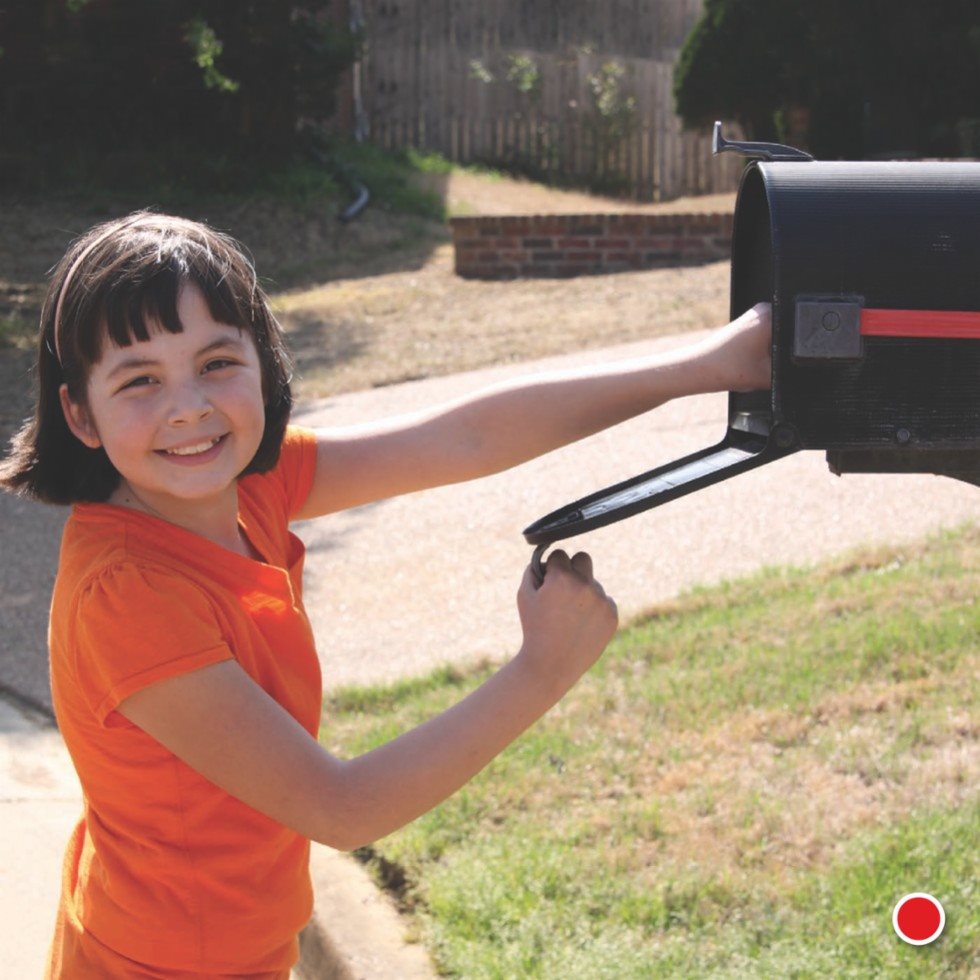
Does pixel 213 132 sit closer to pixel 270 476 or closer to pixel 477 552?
pixel 477 552

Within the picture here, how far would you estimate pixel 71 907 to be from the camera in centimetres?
185

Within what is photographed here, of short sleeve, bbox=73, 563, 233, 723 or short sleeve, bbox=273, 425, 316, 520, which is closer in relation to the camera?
short sleeve, bbox=73, 563, 233, 723

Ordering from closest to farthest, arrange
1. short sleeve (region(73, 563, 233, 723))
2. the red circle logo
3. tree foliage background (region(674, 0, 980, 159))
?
short sleeve (region(73, 563, 233, 723)) < the red circle logo < tree foliage background (region(674, 0, 980, 159))

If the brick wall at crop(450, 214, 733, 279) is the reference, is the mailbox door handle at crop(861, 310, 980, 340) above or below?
above

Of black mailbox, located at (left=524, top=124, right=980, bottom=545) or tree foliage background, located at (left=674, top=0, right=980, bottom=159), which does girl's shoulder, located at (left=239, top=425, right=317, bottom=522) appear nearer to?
black mailbox, located at (left=524, top=124, right=980, bottom=545)

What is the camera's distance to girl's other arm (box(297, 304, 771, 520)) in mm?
1993

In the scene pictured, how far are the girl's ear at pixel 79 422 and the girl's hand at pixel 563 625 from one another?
0.59 metres

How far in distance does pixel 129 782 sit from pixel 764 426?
884mm

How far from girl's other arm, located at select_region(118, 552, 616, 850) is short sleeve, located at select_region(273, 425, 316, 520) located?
0.57 m

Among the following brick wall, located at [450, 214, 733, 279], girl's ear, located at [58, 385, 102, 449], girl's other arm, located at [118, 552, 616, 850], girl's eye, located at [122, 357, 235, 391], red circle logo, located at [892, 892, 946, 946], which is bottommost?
red circle logo, located at [892, 892, 946, 946]

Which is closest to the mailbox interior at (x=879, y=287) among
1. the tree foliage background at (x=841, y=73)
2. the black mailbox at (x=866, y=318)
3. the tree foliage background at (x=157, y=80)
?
the black mailbox at (x=866, y=318)

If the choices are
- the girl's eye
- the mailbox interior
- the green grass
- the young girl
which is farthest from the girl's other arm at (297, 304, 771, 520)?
the green grass

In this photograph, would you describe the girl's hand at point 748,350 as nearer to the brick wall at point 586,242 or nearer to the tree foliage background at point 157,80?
the brick wall at point 586,242

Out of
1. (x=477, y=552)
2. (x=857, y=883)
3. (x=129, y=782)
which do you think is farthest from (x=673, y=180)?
(x=129, y=782)
